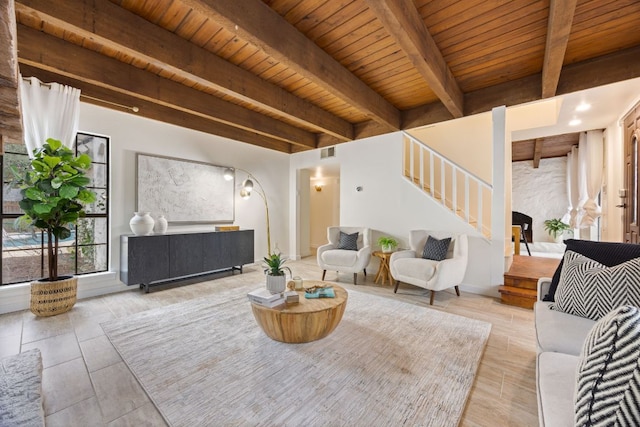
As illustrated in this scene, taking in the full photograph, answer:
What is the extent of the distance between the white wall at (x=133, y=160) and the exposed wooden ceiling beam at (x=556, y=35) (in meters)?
4.55

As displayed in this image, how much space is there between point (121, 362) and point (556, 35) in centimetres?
403

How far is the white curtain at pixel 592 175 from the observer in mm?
4688

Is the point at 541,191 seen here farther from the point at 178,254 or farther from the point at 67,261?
the point at 67,261

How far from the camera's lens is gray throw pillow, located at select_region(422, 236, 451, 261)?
345 centimetres

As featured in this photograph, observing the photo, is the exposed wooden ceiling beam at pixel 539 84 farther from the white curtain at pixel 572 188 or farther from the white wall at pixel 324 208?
the white curtain at pixel 572 188

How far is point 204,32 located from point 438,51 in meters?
2.24

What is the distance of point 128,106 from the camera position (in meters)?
3.58

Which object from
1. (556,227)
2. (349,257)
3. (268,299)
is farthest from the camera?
(556,227)

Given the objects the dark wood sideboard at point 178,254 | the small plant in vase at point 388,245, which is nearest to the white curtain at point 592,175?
the small plant in vase at point 388,245

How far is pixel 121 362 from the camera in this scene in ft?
6.38

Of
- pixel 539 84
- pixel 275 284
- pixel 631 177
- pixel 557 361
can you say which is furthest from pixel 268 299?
pixel 631 177

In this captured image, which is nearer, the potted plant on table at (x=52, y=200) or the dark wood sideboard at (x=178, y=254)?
the potted plant on table at (x=52, y=200)

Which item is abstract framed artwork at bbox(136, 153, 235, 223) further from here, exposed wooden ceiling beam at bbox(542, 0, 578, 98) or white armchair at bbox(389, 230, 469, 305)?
exposed wooden ceiling beam at bbox(542, 0, 578, 98)

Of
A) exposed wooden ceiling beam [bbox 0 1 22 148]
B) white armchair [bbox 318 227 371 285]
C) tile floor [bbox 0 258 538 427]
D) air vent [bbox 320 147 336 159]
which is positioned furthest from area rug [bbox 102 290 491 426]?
air vent [bbox 320 147 336 159]
